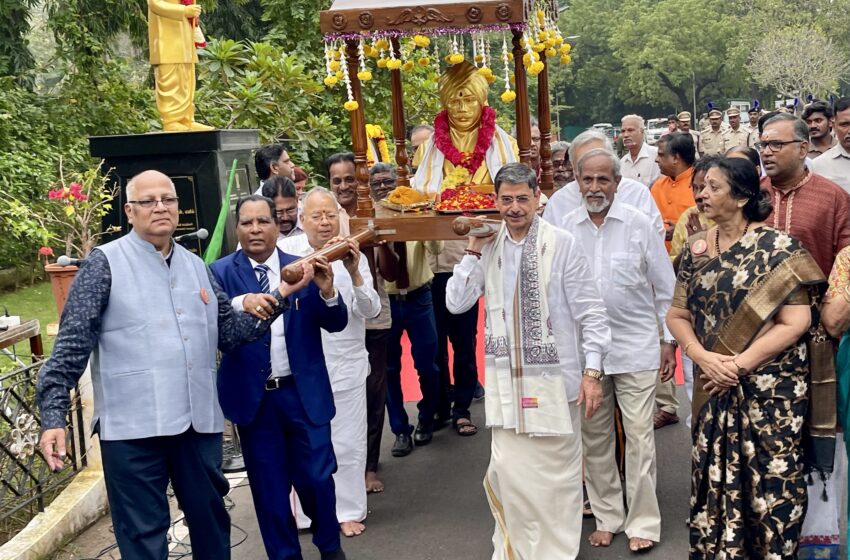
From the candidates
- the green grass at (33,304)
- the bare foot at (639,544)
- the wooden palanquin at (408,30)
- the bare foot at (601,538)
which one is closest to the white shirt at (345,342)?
the wooden palanquin at (408,30)

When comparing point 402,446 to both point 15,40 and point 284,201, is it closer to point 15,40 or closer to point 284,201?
point 284,201

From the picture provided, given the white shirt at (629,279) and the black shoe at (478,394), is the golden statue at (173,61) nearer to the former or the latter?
the black shoe at (478,394)

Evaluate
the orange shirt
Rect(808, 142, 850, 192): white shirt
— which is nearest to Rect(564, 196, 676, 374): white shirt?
Rect(808, 142, 850, 192): white shirt

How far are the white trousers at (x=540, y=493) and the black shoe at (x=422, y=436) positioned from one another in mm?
2212

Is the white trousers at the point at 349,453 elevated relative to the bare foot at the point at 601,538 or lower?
elevated

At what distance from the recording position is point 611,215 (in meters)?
4.88

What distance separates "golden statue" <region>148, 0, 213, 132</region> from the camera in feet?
27.5

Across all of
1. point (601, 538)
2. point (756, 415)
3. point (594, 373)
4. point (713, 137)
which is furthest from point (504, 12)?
point (713, 137)

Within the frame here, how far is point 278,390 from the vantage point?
175 inches

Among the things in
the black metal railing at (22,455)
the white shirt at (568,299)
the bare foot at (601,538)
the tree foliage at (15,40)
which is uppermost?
the tree foliage at (15,40)

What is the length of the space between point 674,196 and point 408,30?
2853mm

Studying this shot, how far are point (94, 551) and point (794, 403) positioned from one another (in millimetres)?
3641

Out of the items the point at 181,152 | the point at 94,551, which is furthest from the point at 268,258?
the point at 181,152

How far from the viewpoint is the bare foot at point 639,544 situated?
4746mm
